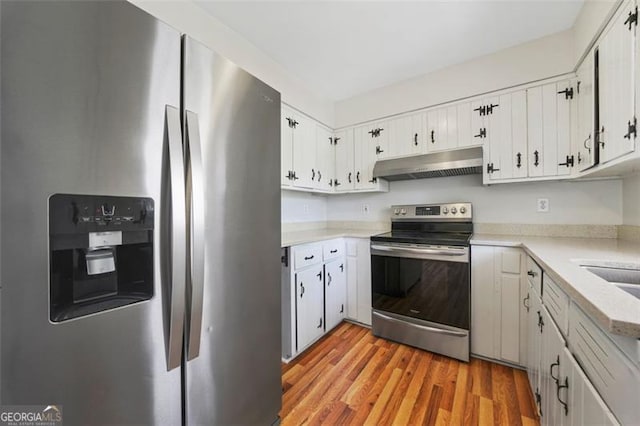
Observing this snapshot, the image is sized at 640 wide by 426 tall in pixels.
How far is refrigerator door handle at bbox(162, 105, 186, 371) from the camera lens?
82 cm

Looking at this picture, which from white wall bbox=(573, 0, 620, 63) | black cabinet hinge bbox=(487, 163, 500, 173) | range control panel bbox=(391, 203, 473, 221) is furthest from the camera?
range control panel bbox=(391, 203, 473, 221)

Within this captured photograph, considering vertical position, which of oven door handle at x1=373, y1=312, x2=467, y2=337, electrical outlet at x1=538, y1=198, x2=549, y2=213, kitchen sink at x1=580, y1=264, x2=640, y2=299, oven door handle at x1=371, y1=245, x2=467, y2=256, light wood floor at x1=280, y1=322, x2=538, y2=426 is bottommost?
light wood floor at x1=280, y1=322, x2=538, y2=426

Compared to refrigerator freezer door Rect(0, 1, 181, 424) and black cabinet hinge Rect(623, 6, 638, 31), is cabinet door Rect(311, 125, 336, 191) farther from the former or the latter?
black cabinet hinge Rect(623, 6, 638, 31)

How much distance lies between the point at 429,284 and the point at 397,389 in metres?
0.83

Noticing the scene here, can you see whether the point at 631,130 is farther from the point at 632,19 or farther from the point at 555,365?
the point at 555,365

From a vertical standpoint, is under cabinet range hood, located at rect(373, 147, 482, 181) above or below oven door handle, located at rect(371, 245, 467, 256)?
above

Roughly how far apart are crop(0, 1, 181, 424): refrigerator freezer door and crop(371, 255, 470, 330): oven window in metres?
1.85

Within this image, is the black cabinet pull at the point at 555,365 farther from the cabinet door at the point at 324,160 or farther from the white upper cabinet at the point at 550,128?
the cabinet door at the point at 324,160

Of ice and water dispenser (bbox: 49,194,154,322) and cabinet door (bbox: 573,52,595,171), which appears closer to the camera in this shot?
ice and water dispenser (bbox: 49,194,154,322)

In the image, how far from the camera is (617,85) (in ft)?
4.28

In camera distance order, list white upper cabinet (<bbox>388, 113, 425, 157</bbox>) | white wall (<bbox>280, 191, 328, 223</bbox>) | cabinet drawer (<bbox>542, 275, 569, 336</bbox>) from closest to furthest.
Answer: cabinet drawer (<bbox>542, 275, 569, 336</bbox>), white upper cabinet (<bbox>388, 113, 425, 157</bbox>), white wall (<bbox>280, 191, 328, 223</bbox>)

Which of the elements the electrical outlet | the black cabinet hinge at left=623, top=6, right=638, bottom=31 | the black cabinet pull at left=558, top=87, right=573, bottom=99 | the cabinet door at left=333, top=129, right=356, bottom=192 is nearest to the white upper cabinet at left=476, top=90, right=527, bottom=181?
the black cabinet pull at left=558, top=87, right=573, bottom=99

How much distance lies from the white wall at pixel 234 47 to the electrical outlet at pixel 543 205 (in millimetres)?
2274

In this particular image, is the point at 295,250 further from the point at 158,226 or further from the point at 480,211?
the point at 480,211
